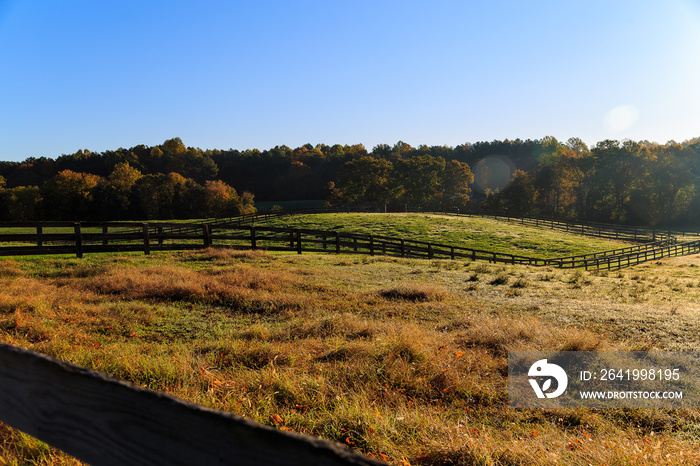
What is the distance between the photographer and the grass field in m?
3.61

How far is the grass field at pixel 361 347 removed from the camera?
361 centimetres

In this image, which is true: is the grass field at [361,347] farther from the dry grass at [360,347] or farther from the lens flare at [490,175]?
the lens flare at [490,175]

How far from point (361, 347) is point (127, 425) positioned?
4.42m

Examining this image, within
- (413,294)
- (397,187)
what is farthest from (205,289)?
(397,187)

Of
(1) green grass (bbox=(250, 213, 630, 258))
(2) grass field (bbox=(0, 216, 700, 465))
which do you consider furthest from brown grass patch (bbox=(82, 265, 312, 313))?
(1) green grass (bbox=(250, 213, 630, 258))

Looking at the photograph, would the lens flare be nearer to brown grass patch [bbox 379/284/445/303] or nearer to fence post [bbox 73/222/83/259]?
brown grass patch [bbox 379/284/445/303]

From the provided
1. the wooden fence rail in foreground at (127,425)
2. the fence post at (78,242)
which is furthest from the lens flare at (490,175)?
the wooden fence rail in foreground at (127,425)

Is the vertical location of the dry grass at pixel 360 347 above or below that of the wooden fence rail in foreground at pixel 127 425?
below

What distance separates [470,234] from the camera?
42.7m

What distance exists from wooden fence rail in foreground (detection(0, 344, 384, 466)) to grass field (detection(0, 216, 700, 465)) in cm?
148

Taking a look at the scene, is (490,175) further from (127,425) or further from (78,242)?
(127,425)

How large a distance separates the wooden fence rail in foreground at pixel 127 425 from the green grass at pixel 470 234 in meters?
36.7

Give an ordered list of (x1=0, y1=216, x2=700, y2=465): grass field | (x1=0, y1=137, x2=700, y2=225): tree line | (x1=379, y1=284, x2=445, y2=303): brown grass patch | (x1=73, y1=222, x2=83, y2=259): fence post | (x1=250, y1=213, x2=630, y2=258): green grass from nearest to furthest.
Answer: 1. (x1=0, y1=216, x2=700, y2=465): grass field
2. (x1=379, y1=284, x2=445, y2=303): brown grass patch
3. (x1=73, y1=222, x2=83, y2=259): fence post
4. (x1=250, y1=213, x2=630, y2=258): green grass
5. (x1=0, y1=137, x2=700, y2=225): tree line

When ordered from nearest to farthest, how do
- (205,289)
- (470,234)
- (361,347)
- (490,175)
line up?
(361,347)
(205,289)
(470,234)
(490,175)
